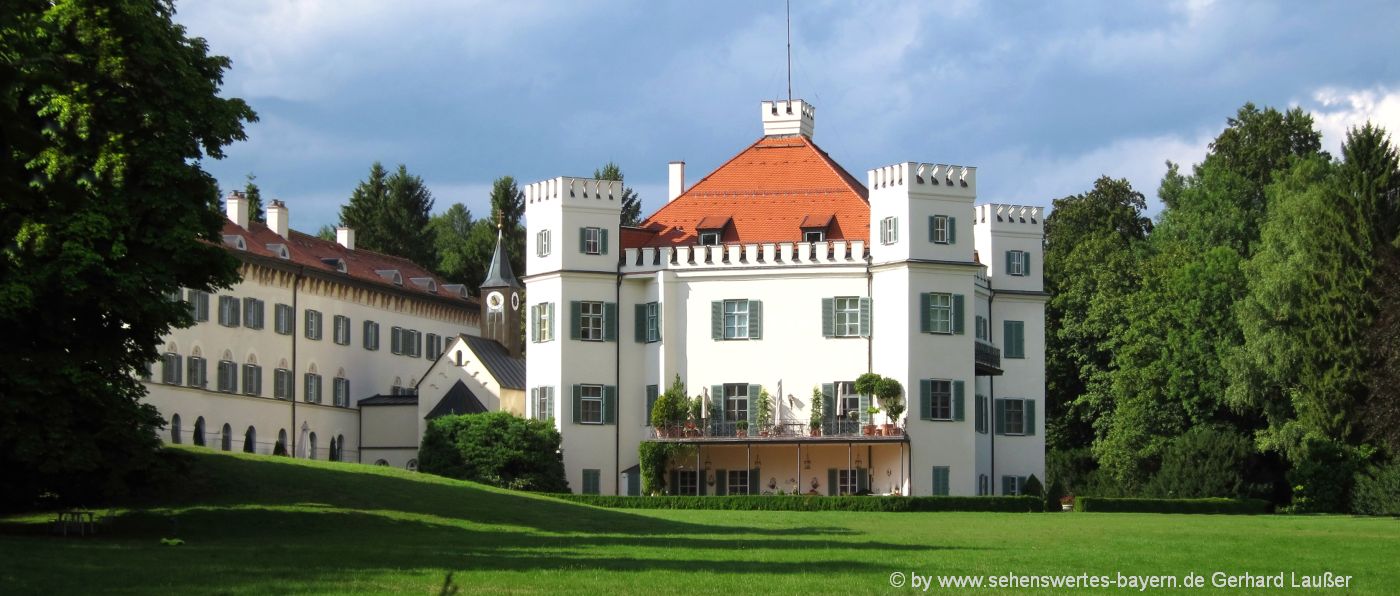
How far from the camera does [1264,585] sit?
2189cm

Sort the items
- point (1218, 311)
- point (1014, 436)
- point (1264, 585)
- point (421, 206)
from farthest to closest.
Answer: point (421, 206), point (1218, 311), point (1014, 436), point (1264, 585)

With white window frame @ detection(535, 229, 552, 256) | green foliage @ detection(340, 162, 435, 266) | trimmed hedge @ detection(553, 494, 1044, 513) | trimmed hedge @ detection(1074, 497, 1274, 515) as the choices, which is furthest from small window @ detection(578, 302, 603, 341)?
green foliage @ detection(340, 162, 435, 266)

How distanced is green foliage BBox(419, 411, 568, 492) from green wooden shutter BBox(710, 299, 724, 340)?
6457 mm

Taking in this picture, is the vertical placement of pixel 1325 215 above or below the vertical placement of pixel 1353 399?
above

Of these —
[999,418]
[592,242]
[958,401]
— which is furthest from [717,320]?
[999,418]

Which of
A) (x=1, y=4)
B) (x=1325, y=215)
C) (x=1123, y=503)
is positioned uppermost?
(x=1325, y=215)

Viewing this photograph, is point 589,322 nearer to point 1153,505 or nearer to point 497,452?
point 497,452

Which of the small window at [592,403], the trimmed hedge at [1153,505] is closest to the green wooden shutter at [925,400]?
the trimmed hedge at [1153,505]

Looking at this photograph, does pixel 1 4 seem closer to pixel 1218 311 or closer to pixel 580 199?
pixel 580 199

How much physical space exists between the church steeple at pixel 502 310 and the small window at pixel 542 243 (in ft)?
53.8

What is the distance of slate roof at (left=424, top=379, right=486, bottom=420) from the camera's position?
6919 cm

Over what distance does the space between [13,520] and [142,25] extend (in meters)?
9.33

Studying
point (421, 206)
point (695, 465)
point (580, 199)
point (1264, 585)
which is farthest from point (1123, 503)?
point (421, 206)

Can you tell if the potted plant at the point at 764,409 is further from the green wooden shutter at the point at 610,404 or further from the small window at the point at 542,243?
the small window at the point at 542,243
